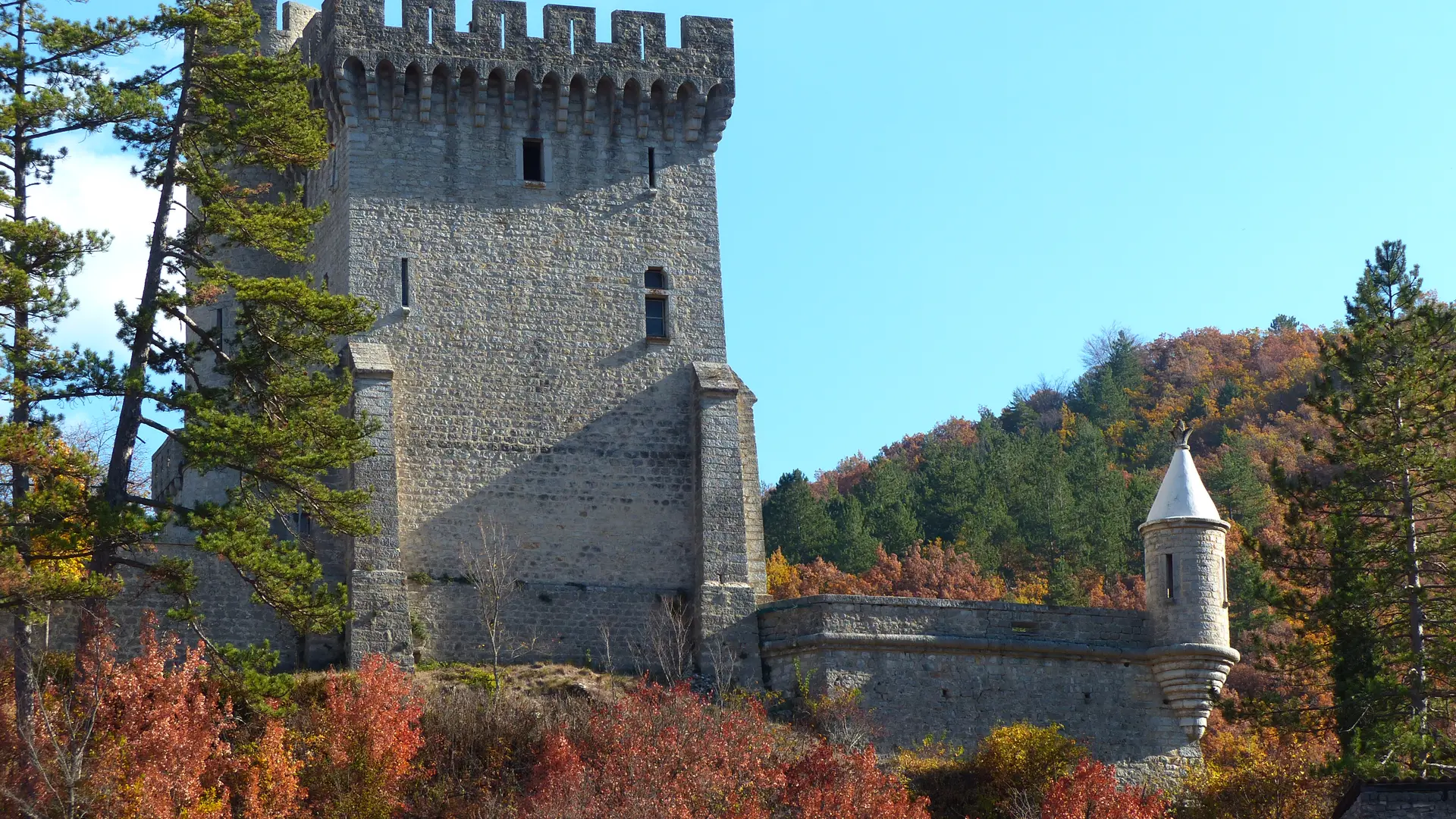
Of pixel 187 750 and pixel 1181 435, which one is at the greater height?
pixel 1181 435

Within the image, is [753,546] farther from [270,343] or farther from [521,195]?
[270,343]

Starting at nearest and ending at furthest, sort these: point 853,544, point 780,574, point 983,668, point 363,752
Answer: point 363,752 < point 983,668 < point 780,574 < point 853,544

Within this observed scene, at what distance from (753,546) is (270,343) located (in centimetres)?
1070

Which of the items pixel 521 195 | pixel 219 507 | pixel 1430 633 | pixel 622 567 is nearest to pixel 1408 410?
pixel 1430 633

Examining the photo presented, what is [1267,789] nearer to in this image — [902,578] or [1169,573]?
[1169,573]

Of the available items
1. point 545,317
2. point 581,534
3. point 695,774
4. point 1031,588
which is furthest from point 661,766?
point 1031,588

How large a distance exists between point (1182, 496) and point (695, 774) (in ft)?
34.1

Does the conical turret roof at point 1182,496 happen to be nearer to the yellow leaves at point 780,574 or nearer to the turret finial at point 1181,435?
the turret finial at point 1181,435

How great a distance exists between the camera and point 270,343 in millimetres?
31516

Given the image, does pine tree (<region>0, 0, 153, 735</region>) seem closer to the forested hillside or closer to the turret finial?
the turret finial

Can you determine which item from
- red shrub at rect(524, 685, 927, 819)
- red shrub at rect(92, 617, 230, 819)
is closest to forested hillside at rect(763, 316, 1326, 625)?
red shrub at rect(524, 685, 927, 819)

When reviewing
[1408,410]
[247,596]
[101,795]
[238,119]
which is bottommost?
[101,795]

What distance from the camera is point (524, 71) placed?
39.9 metres

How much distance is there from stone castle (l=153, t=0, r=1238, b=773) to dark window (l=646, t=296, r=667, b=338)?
0.05 metres
